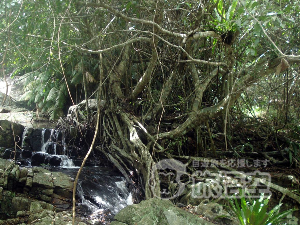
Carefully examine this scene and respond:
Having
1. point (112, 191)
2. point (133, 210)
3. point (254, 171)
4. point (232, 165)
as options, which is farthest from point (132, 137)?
point (254, 171)

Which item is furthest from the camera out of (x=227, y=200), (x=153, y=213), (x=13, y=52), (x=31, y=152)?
(x=31, y=152)

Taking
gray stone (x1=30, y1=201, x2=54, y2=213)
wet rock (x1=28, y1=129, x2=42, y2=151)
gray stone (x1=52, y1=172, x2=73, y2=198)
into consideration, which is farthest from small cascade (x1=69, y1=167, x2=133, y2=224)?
wet rock (x1=28, y1=129, x2=42, y2=151)

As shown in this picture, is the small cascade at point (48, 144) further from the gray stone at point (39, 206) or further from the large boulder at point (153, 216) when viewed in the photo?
the large boulder at point (153, 216)

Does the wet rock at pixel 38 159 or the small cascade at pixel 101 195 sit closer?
the small cascade at pixel 101 195

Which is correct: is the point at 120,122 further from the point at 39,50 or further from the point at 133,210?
the point at 133,210

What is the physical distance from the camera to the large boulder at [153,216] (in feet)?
8.80

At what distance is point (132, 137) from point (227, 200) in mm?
1857

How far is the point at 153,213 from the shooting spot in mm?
2762
